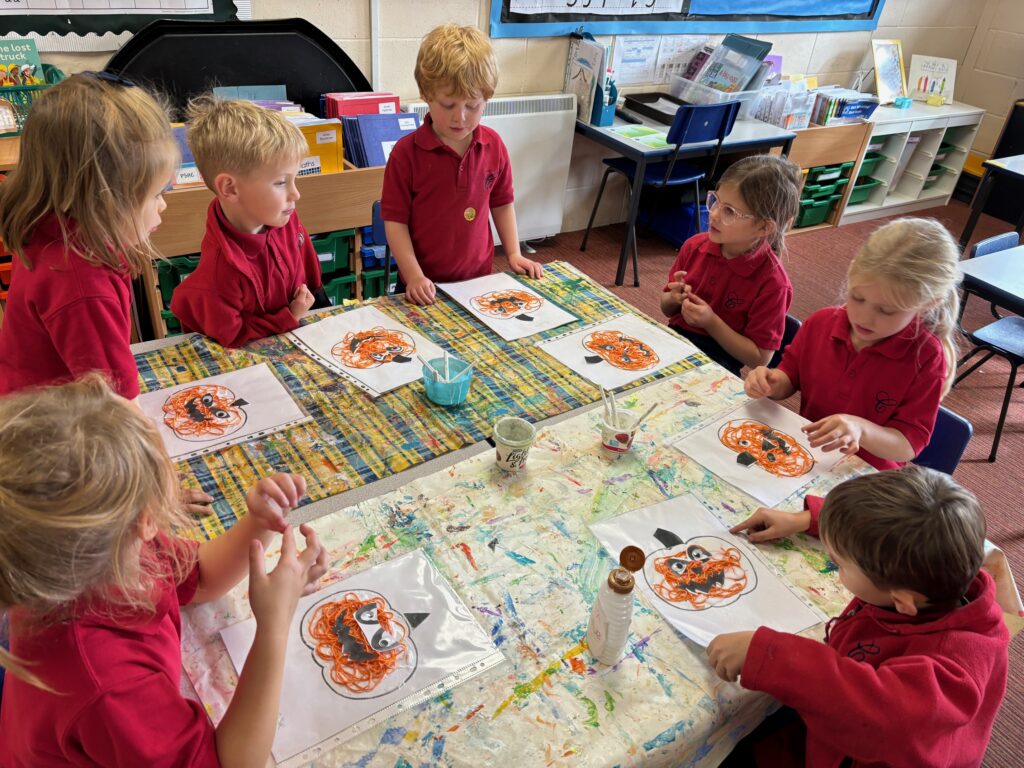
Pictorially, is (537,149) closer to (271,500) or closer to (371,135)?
(371,135)

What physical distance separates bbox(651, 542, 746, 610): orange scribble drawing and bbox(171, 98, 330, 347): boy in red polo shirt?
3.28ft

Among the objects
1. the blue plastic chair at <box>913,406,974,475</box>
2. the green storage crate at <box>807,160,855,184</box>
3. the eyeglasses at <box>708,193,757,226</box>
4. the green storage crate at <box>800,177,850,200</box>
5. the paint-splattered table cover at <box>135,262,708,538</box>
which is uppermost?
the eyeglasses at <box>708,193,757,226</box>

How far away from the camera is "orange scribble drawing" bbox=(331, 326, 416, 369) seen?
4.84 feet

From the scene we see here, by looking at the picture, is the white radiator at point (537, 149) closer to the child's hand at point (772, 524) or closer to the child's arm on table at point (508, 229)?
the child's arm on table at point (508, 229)

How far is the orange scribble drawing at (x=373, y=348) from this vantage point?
148 centimetres

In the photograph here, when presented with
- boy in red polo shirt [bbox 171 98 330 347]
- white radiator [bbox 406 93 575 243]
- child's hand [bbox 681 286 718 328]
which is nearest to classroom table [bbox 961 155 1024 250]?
white radiator [bbox 406 93 575 243]

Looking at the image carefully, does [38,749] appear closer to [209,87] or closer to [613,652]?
[613,652]

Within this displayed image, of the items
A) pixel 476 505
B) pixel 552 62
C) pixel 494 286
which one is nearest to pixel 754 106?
pixel 552 62

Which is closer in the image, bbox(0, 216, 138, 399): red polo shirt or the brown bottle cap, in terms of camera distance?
the brown bottle cap

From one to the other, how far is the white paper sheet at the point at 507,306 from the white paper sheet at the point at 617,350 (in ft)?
0.23

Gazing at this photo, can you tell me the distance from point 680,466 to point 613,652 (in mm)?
464

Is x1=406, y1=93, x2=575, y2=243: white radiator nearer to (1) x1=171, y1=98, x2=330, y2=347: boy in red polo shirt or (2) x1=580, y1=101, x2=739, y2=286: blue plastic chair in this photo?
(2) x1=580, y1=101, x2=739, y2=286: blue plastic chair

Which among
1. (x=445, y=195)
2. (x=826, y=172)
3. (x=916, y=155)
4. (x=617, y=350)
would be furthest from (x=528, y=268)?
(x=916, y=155)

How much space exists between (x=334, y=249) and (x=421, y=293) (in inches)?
46.7
